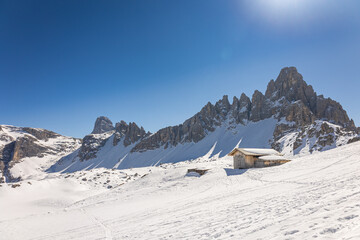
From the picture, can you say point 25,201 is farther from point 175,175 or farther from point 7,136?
point 7,136

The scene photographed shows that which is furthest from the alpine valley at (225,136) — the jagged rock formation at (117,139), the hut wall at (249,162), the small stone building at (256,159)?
the hut wall at (249,162)

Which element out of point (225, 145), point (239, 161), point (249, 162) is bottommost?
point (249, 162)

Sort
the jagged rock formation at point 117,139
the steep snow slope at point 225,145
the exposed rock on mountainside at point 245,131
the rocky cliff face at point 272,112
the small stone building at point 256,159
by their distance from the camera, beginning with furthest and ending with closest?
the jagged rock formation at point 117,139 → the rocky cliff face at point 272,112 → the exposed rock on mountainside at point 245,131 → the steep snow slope at point 225,145 → the small stone building at point 256,159

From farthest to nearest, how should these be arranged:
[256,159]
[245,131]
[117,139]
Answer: [117,139]
[245,131]
[256,159]

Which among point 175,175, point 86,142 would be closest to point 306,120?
point 175,175

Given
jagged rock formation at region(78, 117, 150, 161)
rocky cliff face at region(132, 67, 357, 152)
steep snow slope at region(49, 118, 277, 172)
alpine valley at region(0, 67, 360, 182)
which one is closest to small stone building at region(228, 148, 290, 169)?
alpine valley at region(0, 67, 360, 182)

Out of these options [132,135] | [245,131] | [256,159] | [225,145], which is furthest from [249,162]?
[132,135]

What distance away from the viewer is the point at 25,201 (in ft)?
121

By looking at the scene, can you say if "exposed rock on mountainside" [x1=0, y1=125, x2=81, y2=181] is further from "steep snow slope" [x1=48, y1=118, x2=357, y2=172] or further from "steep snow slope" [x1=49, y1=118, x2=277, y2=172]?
"steep snow slope" [x1=49, y1=118, x2=277, y2=172]

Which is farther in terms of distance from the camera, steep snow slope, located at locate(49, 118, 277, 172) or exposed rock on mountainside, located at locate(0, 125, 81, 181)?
exposed rock on mountainside, located at locate(0, 125, 81, 181)

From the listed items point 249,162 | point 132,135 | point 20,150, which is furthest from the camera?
point 20,150

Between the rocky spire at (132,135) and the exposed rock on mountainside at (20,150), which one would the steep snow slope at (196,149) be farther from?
the exposed rock on mountainside at (20,150)

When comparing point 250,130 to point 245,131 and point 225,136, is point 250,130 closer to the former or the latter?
point 245,131

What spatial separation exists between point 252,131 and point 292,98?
2470 cm
